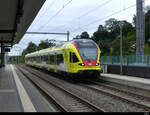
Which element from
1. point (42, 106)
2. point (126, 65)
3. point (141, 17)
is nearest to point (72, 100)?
point (42, 106)

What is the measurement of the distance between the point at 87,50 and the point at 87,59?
69cm

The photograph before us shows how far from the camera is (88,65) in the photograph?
1434 cm

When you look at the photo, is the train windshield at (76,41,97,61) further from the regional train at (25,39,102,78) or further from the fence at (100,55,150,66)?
the fence at (100,55,150,66)

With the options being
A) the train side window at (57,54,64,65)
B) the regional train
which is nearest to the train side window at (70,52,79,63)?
the regional train

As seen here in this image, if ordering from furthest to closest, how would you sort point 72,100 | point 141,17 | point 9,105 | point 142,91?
point 141,17 < point 142,91 < point 72,100 < point 9,105

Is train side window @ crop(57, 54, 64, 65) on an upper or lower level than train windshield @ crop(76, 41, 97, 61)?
lower

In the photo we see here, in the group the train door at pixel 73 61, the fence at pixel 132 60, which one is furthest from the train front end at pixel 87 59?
the fence at pixel 132 60

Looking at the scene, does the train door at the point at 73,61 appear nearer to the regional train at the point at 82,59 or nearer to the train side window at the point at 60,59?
the regional train at the point at 82,59

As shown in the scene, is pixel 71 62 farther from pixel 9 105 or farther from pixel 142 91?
pixel 9 105

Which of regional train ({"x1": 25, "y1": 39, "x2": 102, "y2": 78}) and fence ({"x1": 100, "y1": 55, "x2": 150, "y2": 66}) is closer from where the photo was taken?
regional train ({"x1": 25, "y1": 39, "x2": 102, "y2": 78})

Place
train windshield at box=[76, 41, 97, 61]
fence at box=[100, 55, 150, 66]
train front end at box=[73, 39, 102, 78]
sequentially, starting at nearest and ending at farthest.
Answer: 1. train front end at box=[73, 39, 102, 78]
2. train windshield at box=[76, 41, 97, 61]
3. fence at box=[100, 55, 150, 66]

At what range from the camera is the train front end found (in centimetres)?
1420

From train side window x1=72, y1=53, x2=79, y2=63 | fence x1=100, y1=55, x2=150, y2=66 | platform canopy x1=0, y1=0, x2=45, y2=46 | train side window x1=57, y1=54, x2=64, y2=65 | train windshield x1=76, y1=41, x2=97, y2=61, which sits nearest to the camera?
platform canopy x1=0, y1=0, x2=45, y2=46

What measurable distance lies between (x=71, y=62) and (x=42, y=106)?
713cm
